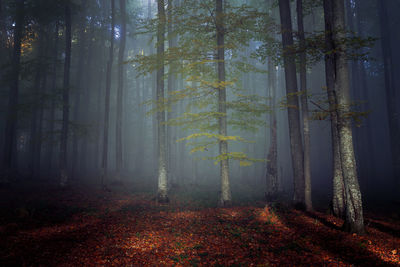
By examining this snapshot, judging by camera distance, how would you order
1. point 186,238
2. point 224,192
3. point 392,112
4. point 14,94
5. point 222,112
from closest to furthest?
point 186,238, point 222,112, point 224,192, point 392,112, point 14,94

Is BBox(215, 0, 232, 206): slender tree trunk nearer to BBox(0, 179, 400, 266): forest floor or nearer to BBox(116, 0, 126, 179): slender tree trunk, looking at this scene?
BBox(0, 179, 400, 266): forest floor

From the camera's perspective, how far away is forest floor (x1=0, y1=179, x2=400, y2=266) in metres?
5.33

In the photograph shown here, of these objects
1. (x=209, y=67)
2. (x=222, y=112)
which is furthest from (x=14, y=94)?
(x=222, y=112)

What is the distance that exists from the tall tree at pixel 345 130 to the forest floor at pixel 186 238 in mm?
632

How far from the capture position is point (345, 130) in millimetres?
6949

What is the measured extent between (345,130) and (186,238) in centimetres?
659

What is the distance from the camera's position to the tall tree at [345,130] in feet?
22.1

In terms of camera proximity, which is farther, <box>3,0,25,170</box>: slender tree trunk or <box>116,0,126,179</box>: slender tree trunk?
<box>116,0,126,179</box>: slender tree trunk

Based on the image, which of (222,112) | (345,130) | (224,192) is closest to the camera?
(345,130)

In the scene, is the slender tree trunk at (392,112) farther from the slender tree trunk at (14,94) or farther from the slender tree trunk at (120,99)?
the slender tree trunk at (14,94)

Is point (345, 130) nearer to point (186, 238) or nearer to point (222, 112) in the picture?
point (222, 112)

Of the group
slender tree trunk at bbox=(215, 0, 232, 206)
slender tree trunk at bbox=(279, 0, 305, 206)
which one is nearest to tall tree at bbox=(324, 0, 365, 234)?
slender tree trunk at bbox=(279, 0, 305, 206)

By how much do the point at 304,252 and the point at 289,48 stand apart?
8.02m

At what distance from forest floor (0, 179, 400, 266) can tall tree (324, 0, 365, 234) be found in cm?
63
